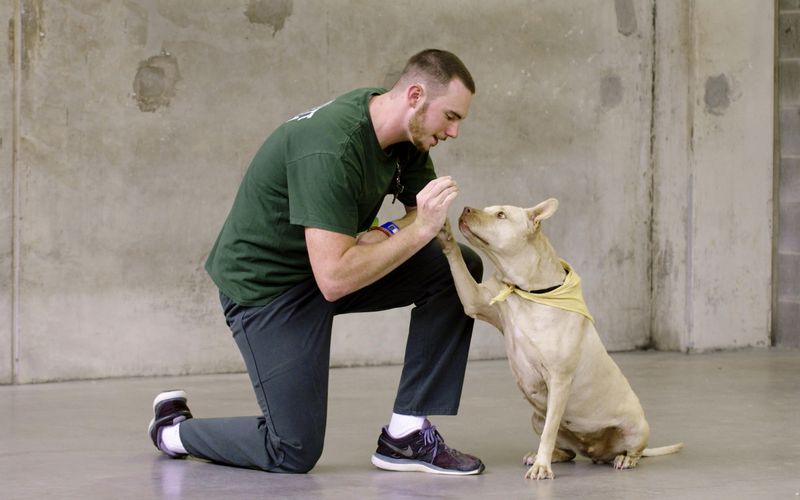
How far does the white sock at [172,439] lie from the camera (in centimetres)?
369

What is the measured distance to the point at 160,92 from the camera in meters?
5.39

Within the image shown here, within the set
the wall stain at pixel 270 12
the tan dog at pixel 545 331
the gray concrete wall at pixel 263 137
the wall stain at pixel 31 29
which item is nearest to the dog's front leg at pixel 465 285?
the tan dog at pixel 545 331

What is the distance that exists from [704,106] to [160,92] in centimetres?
294

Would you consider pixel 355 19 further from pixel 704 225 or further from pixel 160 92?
pixel 704 225

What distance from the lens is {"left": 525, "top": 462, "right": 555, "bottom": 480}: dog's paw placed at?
344 centimetres

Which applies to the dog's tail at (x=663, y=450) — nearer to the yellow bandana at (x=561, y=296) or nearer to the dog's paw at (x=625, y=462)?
the dog's paw at (x=625, y=462)

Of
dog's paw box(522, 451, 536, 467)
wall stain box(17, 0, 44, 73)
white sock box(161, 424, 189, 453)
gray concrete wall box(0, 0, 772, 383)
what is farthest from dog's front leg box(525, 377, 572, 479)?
wall stain box(17, 0, 44, 73)

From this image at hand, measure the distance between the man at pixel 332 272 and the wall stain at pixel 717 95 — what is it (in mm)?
3137

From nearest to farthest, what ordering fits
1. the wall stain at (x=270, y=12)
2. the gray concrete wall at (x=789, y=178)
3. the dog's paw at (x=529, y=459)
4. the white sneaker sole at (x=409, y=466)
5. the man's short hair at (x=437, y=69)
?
the man's short hair at (x=437, y=69), the white sneaker sole at (x=409, y=466), the dog's paw at (x=529, y=459), the wall stain at (x=270, y=12), the gray concrete wall at (x=789, y=178)

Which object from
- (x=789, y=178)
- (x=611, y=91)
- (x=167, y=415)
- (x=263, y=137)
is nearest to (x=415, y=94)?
(x=167, y=415)

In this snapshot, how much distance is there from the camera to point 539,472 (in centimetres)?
344

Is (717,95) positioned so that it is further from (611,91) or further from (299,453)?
(299,453)

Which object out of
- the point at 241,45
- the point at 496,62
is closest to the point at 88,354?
the point at 241,45

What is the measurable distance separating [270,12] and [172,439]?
256cm
